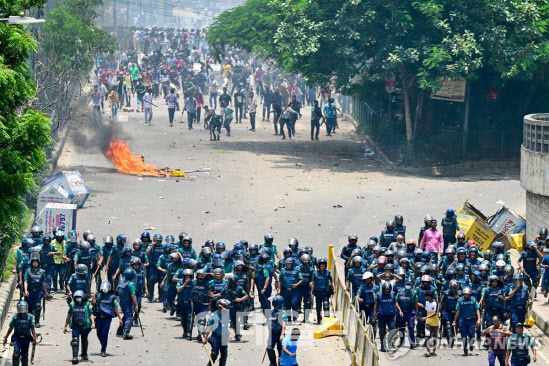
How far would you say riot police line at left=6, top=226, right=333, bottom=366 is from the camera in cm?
1762

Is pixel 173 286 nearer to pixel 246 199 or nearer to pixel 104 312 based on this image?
pixel 104 312

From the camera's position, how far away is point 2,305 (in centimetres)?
1969

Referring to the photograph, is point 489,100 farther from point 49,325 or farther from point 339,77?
point 49,325

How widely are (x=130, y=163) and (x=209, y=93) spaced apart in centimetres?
1793

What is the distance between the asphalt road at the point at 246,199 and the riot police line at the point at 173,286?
1.38 feet

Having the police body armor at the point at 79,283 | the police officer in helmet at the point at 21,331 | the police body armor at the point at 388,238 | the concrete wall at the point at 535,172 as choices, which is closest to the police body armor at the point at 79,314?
the police officer in helmet at the point at 21,331

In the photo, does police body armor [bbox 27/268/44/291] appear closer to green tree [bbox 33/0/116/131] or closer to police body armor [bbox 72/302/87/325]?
police body armor [bbox 72/302/87/325]

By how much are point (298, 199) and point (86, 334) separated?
1355cm

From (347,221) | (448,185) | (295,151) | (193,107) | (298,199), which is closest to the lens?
(347,221)

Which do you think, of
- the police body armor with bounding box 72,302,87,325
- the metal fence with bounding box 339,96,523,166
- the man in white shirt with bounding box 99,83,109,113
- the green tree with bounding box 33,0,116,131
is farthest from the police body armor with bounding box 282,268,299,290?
the man in white shirt with bounding box 99,83,109,113

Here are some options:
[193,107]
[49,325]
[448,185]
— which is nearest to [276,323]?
[49,325]

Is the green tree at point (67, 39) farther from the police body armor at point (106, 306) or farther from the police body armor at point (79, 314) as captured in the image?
the police body armor at point (79, 314)

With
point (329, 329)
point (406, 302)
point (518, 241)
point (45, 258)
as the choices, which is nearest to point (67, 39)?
point (45, 258)

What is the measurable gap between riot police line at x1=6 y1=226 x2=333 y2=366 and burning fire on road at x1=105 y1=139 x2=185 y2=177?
10.8 metres
